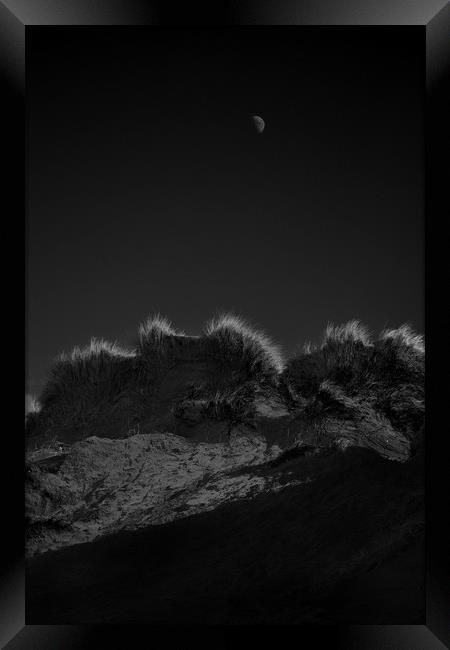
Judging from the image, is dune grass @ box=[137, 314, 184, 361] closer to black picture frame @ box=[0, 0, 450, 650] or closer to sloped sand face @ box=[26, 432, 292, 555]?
sloped sand face @ box=[26, 432, 292, 555]

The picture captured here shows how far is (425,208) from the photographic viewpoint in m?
2.10

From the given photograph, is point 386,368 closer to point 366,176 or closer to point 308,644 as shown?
point 366,176

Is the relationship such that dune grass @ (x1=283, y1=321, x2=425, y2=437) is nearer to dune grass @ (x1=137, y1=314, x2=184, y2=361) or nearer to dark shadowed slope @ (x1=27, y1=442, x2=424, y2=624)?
dark shadowed slope @ (x1=27, y1=442, x2=424, y2=624)

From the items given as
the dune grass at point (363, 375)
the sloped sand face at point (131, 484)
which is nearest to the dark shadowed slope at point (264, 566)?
the sloped sand face at point (131, 484)

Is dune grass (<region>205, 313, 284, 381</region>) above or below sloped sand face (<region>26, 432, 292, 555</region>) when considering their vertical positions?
above

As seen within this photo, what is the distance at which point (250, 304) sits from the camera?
7.05 feet

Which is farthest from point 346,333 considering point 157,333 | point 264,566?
point 264,566

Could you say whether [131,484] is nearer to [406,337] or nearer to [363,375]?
[363,375]

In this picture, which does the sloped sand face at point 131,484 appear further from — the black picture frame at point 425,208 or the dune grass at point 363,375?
the dune grass at point 363,375

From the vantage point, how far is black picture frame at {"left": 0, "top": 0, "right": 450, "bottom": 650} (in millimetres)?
1957

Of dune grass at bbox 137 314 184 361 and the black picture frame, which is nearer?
the black picture frame

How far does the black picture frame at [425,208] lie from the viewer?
1.96 meters

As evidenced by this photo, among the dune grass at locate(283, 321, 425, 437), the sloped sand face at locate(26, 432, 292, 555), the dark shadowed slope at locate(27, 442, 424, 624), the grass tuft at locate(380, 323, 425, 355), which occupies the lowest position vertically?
the dark shadowed slope at locate(27, 442, 424, 624)

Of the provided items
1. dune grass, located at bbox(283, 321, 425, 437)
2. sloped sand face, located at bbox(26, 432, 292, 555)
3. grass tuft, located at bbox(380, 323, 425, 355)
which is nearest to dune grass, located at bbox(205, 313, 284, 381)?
dune grass, located at bbox(283, 321, 425, 437)
